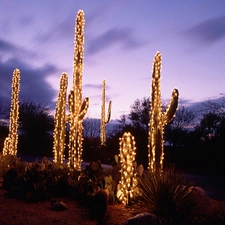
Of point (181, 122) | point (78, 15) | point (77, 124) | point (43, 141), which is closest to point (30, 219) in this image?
point (77, 124)

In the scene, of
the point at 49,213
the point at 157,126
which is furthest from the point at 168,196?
the point at 157,126

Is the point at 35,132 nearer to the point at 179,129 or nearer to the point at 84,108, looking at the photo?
the point at 179,129

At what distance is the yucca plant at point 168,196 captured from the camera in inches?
288

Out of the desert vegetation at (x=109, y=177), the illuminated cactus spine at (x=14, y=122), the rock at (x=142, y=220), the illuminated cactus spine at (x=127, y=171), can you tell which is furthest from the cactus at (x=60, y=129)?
the rock at (x=142, y=220)

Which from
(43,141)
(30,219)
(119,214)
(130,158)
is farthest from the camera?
(43,141)

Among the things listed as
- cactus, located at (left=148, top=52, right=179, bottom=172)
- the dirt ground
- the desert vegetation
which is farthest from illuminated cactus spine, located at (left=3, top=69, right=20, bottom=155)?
cactus, located at (left=148, top=52, right=179, bottom=172)

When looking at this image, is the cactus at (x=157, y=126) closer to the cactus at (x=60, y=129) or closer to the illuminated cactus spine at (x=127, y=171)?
the illuminated cactus spine at (x=127, y=171)

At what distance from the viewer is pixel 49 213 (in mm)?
7953

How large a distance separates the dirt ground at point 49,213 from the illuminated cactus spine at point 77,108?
9.64 feet

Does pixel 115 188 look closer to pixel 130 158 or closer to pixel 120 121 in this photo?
pixel 130 158

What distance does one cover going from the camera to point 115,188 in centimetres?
925

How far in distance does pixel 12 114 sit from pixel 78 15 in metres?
5.86

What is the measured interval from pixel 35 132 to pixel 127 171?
30639mm

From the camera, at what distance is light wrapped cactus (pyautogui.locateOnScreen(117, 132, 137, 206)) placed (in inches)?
347
